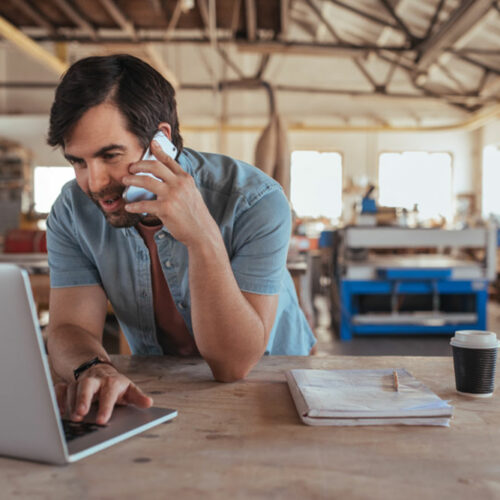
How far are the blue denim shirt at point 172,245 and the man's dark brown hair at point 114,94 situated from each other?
0.55ft

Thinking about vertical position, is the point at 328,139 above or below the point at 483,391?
above

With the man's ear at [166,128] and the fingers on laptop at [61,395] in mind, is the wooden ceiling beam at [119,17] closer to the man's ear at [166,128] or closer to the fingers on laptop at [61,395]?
the man's ear at [166,128]

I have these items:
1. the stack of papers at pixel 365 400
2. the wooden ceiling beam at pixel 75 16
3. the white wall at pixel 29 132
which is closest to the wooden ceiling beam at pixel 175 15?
the wooden ceiling beam at pixel 75 16

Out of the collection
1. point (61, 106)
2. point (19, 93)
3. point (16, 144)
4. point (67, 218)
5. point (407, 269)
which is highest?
point (19, 93)

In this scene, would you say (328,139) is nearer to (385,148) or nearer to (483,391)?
(385,148)

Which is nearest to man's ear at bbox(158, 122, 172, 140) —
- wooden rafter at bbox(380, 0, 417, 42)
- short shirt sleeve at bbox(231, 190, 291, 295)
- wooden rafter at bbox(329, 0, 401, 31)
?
short shirt sleeve at bbox(231, 190, 291, 295)

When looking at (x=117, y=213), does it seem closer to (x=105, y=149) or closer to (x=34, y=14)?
(x=105, y=149)

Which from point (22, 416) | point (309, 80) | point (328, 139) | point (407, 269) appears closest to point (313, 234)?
point (328, 139)

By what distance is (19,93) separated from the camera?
12281mm

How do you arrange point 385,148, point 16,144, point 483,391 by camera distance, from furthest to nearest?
1. point 385,148
2. point 16,144
3. point 483,391

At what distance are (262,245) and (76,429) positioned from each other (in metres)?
0.59

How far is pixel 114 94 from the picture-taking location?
1181 millimetres

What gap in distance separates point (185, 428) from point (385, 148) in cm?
1247

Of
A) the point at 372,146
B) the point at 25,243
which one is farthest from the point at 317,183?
the point at 25,243
